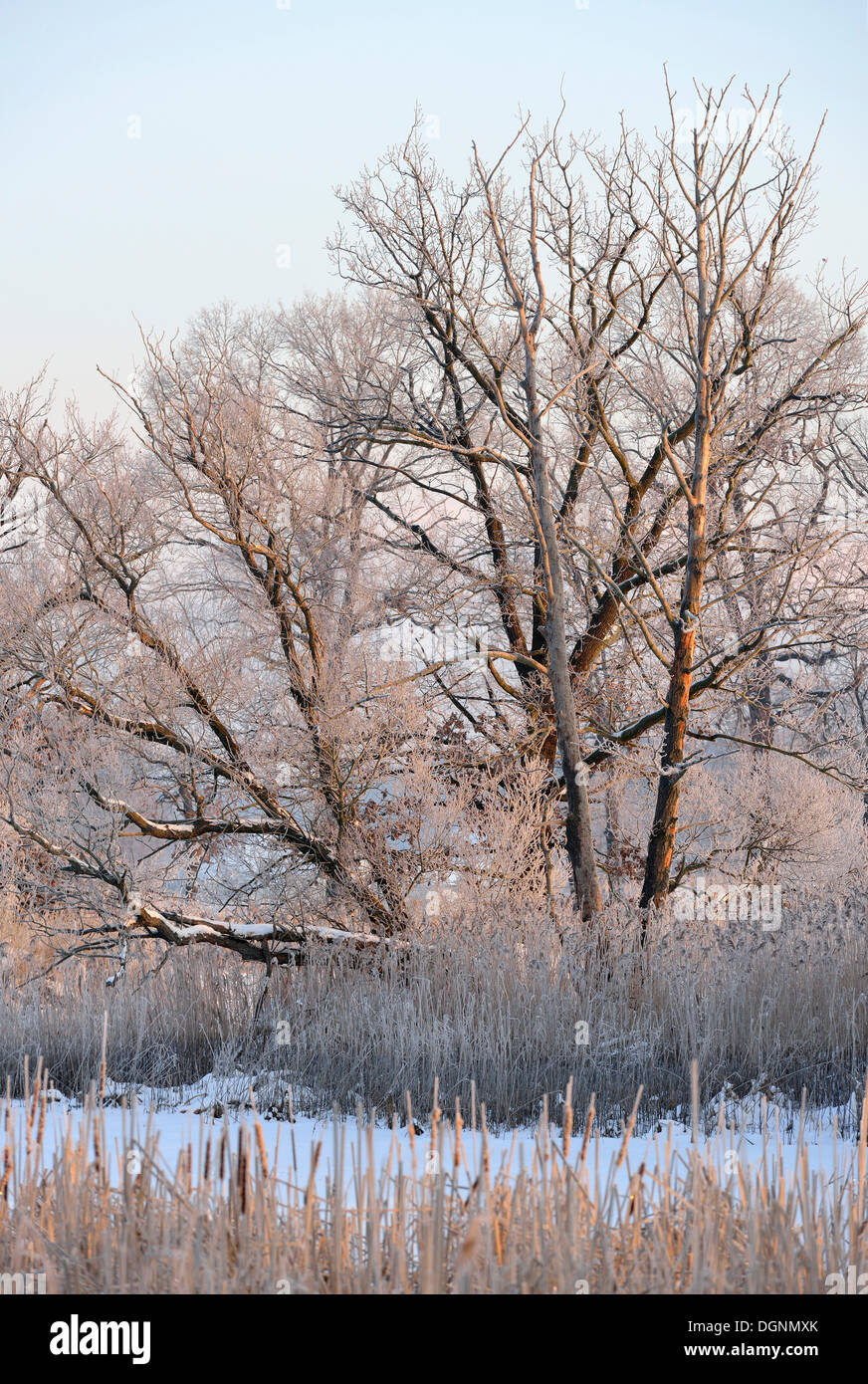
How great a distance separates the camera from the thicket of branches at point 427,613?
357 inches

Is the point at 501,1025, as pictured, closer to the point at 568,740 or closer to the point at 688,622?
the point at 568,740

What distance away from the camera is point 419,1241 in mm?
2562

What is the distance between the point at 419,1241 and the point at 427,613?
881 centimetres

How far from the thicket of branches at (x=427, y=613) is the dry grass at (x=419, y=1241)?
15.7 ft

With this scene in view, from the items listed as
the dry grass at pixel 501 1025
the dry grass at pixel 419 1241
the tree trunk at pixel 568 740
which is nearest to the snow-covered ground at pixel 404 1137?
the dry grass at pixel 501 1025

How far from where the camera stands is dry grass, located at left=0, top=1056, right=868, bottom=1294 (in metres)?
2.35

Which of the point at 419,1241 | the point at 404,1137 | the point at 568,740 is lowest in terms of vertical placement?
the point at 404,1137

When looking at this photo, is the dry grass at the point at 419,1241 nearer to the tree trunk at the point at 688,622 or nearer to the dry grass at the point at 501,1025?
the dry grass at the point at 501,1025

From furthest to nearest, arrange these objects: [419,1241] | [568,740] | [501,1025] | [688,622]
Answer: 1. [688,622]
2. [568,740]
3. [501,1025]
4. [419,1241]

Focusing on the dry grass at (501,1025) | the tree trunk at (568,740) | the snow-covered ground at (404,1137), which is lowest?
the snow-covered ground at (404,1137)

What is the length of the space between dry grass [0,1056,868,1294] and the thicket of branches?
4781 mm

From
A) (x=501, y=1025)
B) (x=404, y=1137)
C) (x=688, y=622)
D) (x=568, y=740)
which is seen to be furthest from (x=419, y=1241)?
(x=688, y=622)

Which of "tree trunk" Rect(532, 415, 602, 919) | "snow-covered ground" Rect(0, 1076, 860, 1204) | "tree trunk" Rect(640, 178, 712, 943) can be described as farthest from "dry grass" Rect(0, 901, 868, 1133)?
"tree trunk" Rect(640, 178, 712, 943)
